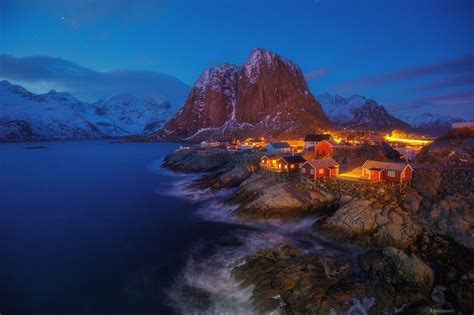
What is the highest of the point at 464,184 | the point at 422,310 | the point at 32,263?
the point at 464,184

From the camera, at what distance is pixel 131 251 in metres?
24.3

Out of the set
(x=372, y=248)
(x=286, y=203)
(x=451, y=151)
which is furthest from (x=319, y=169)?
(x=451, y=151)

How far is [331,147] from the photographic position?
155ft

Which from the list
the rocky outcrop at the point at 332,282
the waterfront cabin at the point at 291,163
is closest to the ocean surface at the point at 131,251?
the rocky outcrop at the point at 332,282

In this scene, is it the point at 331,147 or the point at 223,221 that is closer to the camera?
the point at 223,221

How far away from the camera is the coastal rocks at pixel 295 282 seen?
14.7 metres

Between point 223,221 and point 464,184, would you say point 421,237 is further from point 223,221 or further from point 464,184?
point 223,221

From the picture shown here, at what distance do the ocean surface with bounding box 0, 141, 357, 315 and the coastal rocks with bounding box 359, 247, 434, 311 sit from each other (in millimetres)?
2994

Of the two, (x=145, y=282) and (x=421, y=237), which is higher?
(x=421, y=237)

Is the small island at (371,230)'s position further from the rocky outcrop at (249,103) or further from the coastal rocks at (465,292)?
the rocky outcrop at (249,103)

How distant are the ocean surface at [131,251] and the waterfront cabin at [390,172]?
34.0ft

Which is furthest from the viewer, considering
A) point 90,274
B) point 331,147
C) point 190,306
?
point 331,147

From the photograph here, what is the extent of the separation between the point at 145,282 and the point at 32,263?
10476mm

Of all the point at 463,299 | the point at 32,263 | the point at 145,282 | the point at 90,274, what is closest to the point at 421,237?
the point at 463,299
